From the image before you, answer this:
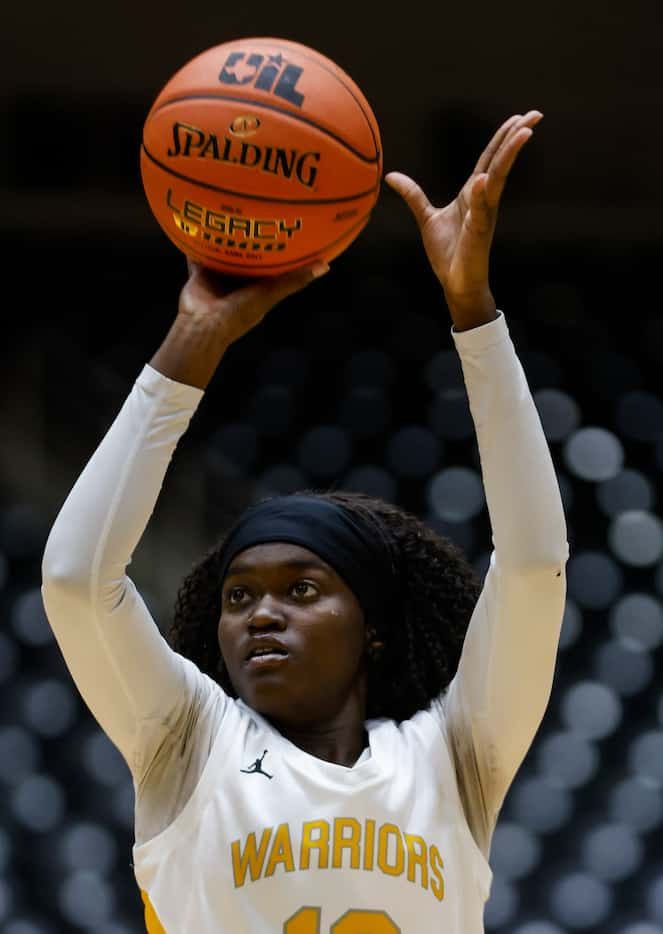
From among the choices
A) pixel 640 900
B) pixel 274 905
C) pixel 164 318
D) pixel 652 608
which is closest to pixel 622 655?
pixel 652 608

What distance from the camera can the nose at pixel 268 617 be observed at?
212 centimetres

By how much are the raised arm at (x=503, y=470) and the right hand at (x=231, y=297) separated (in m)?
0.21

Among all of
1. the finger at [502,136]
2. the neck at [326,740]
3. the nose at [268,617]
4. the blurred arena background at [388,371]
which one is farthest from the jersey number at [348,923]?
the blurred arena background at [388,371]

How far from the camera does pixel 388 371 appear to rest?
4.80 meters

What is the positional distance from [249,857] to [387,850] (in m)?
0.18

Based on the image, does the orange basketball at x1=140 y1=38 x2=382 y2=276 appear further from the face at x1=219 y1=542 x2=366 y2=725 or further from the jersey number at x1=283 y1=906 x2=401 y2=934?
the jersey number at x1=283 y1=906 x2=401 y2=934

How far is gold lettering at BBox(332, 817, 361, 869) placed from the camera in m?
1.98

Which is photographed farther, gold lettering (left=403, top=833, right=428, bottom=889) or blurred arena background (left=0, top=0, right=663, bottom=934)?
blurred arena background (left=0, top=0, right=663, bottom=934)

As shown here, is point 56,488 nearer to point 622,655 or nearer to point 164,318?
point 164,318

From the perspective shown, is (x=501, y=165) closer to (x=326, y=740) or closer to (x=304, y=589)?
(x=304, y=589)

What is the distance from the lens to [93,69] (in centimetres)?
453

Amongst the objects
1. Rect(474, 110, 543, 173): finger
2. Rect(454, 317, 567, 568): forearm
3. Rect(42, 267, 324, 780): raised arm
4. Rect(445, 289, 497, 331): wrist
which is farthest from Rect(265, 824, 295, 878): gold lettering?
Rect(474, 110, 543, 173): finger

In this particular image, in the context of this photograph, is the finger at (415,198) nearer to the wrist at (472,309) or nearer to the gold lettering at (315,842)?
the wrist at (472,309)

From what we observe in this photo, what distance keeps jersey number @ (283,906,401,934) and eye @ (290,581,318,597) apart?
0.45 metres
